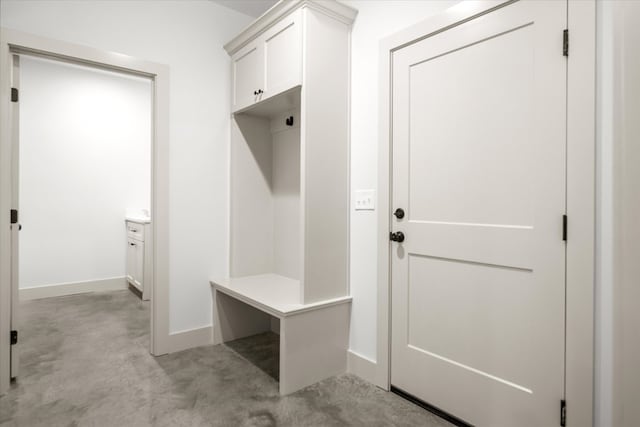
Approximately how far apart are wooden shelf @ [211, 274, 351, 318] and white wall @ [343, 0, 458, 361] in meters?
0.17

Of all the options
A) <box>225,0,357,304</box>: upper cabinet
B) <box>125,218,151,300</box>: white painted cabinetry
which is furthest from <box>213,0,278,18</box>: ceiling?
<box>125,218,151,300</box>: white painted cabinetry

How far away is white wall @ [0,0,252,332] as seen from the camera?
243 centimetres

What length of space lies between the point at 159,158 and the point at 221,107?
0.66 meters

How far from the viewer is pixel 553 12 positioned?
4.50 feet

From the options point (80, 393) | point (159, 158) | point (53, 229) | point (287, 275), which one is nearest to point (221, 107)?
point (159, 158)

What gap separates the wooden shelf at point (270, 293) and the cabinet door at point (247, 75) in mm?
1356

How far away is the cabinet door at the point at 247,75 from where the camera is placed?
2.48 meters

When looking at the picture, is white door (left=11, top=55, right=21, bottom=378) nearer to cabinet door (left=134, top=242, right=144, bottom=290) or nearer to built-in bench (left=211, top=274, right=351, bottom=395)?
built-in bench (left=211, top=274, right=351, bottom=395)

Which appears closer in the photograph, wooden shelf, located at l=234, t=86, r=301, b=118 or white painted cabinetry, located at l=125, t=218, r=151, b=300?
wooden shelf, located at l=234, t=86, r=301, b=118

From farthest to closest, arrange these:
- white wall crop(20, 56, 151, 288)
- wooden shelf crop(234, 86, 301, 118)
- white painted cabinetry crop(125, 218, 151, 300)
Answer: white wall crop(20, 56, 151, 288)
white painted cabinetry crop(125, 218, 151, 300)
wooden shelf crop(234, 86, 301, 118)

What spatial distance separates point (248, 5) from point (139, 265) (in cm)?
305

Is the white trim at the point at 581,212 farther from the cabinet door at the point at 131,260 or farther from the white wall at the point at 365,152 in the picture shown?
the cabinet door at the point at 131,260

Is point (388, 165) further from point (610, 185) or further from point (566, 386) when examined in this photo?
point (566, 386)

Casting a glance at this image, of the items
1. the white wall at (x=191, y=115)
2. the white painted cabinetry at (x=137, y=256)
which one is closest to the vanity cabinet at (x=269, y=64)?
the white wall at (x=191, y=115)
